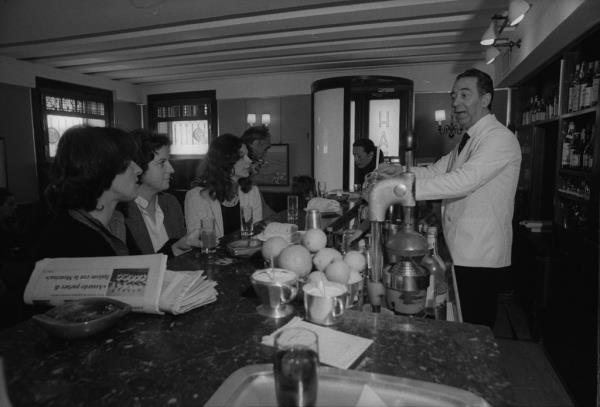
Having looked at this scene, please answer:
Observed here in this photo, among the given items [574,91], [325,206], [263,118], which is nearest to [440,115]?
[263,118]

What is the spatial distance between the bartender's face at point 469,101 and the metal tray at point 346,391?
218 cm

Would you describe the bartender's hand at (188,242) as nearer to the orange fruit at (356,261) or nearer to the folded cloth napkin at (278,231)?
the folded cloth napkin at (278,231)

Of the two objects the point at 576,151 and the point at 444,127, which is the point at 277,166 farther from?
the point at 576,151

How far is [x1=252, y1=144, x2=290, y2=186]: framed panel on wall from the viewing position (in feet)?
28.3

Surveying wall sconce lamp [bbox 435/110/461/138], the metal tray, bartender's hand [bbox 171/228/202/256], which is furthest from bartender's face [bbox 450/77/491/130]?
wall sconce lamp [bbox 435/110/461/138]

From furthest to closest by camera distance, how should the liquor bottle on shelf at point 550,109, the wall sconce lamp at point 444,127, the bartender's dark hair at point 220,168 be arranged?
the wall sconce lamp at point 444,127 < the liquor bottle on shelf at point 550,109 < the bartender's dark hair at point 220,168

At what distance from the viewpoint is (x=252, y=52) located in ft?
21.9

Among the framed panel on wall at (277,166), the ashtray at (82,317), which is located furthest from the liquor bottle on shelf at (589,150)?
the framed panel on wall at (277,166)

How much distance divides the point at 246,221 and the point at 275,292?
115 cm

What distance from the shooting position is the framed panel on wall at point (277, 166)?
8.62 m

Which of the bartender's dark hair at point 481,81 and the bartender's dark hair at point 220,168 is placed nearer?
the bartender's dark hair at point 481,81

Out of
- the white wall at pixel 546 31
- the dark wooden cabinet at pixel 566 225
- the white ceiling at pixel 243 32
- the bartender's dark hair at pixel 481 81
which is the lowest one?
the dark wooden cabinet at pixel 566 225

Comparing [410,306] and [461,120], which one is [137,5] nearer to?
[461,120]

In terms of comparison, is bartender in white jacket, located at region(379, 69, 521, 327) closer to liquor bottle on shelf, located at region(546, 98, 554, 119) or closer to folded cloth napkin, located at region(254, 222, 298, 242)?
folded cloth napkin, located at region(254, 222, 298, 242)
